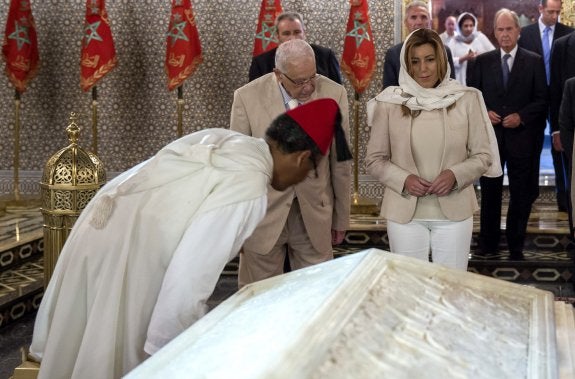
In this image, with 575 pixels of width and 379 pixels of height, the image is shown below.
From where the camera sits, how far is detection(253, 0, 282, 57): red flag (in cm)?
819

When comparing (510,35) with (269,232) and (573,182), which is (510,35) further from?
(269,232)

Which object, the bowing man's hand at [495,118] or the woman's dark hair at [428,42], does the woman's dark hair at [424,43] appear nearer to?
the woman's dark hair at [428,42]

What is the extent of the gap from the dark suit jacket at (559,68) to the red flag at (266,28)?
246 centimetres

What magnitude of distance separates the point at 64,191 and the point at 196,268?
1462mm

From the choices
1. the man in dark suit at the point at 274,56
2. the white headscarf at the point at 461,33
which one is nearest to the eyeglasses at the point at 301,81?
the man in dark suit at the point at 274,56

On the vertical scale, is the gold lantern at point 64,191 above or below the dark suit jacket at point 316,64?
below

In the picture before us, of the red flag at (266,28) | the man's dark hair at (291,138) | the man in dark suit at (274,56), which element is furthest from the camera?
the red flag at (266,28)

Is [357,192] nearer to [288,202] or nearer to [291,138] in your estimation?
[288,202]

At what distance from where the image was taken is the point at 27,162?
947 centimetres

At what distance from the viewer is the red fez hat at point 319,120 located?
2910mm

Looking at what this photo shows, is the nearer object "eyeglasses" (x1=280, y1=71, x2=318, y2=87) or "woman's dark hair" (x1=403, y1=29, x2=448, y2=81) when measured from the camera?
"eyeglasses" (x1=280, y1=71, x2=318, y2=87)

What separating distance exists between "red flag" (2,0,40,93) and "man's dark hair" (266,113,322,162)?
20.5ft

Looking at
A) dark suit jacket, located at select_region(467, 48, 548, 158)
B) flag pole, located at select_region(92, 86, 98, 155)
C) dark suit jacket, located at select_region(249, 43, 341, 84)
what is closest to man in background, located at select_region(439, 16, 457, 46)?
dark suit jacket, located at select_region(467, 48, 548, 158)

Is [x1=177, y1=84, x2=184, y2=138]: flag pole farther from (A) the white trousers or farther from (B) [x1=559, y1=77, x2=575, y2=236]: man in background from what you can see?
(A) the white trousers
